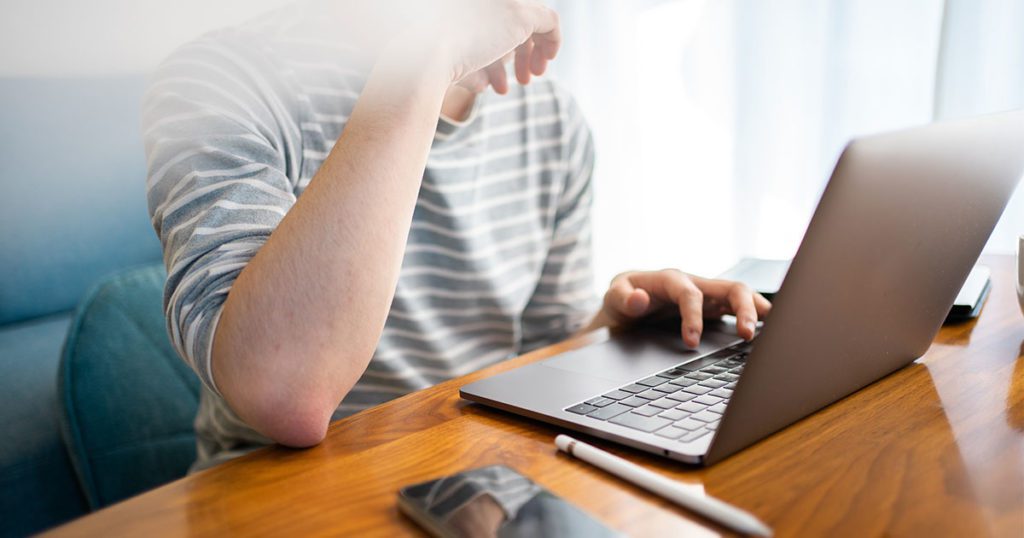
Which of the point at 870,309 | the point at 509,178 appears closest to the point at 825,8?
the point at 509,178

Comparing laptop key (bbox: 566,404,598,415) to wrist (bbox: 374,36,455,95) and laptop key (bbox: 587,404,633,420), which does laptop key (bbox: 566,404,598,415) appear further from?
wrist (bbox: 374,36,455,95)

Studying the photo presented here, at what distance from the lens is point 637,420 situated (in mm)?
485

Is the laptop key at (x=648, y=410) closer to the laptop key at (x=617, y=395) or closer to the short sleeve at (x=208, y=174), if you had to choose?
the laptop key at (x=617, y=395)

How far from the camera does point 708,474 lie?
42 cm

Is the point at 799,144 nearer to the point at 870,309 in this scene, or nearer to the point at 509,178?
the point at 509,178

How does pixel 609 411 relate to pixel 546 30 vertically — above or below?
below

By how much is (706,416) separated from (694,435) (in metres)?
A: 0.04

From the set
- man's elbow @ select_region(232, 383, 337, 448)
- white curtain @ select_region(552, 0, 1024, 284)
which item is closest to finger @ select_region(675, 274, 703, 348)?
man's elbow @ select_region(232, 383, 337, 448)

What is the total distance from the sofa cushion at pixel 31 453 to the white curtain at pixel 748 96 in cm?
126

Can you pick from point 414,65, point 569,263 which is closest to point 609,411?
point 414,65

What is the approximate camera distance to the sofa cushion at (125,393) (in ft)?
3.00

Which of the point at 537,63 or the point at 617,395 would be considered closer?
the point at 617,395

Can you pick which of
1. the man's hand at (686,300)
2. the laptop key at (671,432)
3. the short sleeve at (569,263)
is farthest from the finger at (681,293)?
the short sleeve at (569,263)

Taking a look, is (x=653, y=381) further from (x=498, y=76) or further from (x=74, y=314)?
(x=74, y=314)
